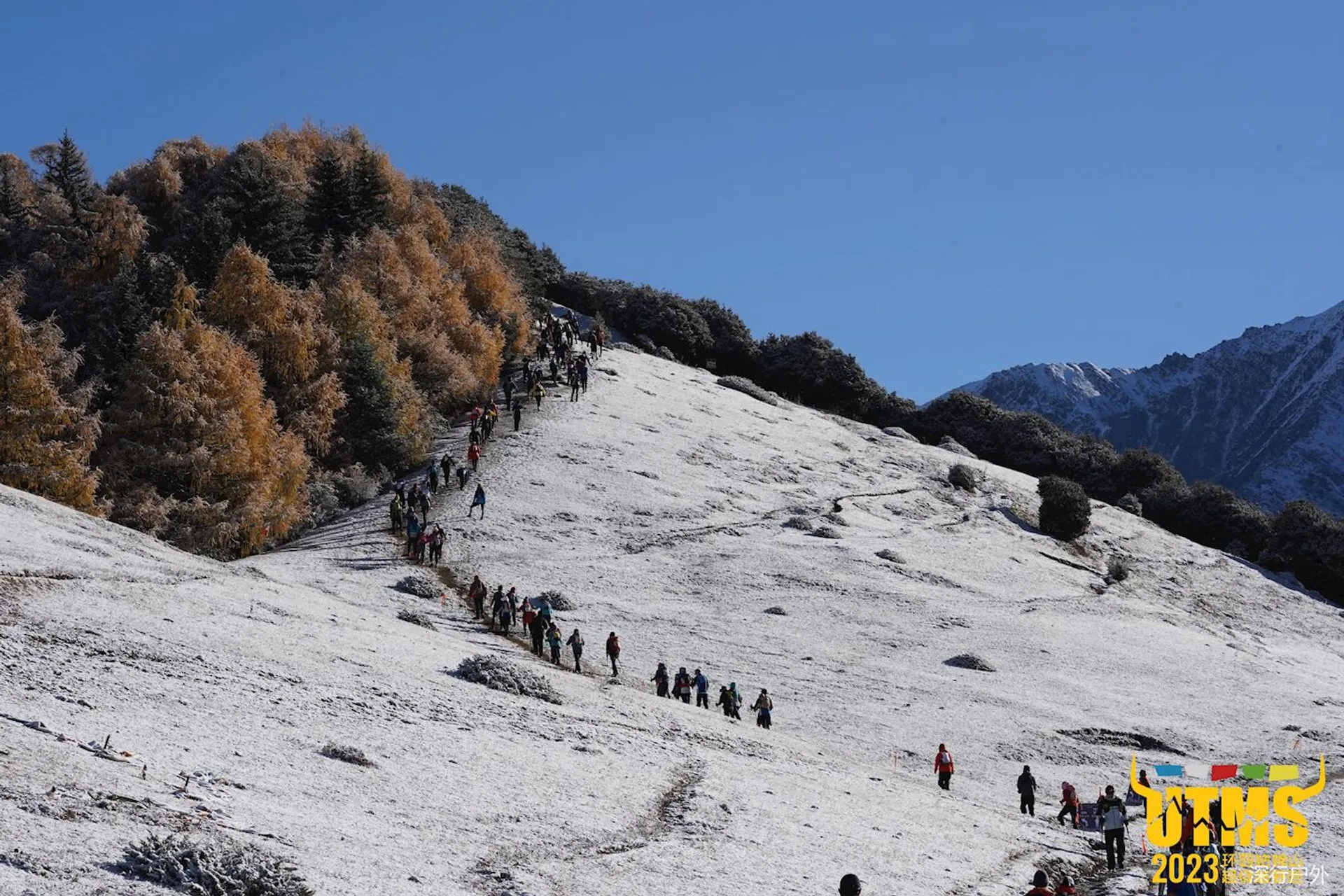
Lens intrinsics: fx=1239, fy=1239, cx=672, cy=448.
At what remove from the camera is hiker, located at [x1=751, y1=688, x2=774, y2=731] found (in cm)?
3070

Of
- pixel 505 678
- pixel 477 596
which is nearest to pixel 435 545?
pixel 477 596

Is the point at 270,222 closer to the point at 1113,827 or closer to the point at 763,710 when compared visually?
the point at 763,710

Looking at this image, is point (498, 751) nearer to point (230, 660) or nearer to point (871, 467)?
point (230, 660)

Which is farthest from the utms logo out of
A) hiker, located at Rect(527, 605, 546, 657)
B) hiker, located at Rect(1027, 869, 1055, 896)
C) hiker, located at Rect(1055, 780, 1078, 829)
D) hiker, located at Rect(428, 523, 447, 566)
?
hiker, located at Rect(428, 523, 447, 566)

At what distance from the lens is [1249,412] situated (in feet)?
558

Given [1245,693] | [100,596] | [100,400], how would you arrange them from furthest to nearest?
1. [100,400]
2. [1245,693]
3. [100,596]

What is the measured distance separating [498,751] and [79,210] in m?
60.0

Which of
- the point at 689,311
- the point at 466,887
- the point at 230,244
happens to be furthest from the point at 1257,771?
the point at 689,311

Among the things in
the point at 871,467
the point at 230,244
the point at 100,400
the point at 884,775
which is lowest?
the point at 884,775

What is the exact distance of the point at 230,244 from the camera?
Result: 215 feet

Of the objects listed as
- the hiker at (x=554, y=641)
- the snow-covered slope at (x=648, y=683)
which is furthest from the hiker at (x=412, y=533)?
the hiker at (x=554, y=641)

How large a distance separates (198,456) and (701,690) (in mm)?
23862

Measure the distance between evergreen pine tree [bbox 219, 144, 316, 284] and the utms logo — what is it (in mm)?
53833

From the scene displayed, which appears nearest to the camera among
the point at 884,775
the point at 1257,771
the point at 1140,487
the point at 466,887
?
the point at 466,887
